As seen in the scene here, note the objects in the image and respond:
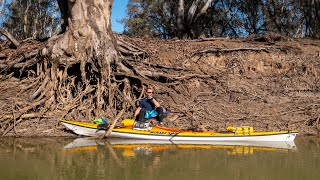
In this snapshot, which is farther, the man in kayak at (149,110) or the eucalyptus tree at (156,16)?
the eucalyptus tree at (156,16)

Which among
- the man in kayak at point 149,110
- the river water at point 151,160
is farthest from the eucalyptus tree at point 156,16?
the river water at point 151,160

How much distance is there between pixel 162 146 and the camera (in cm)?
1141

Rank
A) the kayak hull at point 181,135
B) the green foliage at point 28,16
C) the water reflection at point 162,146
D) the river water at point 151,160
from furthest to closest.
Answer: the green foliage at point 28,16
the kayak hull at point 181,135
the water reflection at point 162,146
the river water at point 151,160

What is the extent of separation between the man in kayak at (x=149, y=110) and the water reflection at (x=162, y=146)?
2.81ft

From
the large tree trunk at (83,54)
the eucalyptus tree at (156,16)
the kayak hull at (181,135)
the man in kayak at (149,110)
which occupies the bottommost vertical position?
the kayak hull at (181,135)

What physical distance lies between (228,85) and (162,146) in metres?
→ 5.45

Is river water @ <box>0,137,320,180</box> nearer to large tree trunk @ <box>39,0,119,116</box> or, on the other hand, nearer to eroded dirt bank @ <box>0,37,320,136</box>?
eroded dirt bank @ <box>0,37,320,136</box>

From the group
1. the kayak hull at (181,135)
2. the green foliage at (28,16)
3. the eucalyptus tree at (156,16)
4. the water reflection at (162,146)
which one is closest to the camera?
the water reflection at (162,146)

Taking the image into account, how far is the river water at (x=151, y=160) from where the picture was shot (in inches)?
320

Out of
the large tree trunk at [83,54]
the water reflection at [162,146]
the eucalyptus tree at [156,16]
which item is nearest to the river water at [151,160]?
the water reflection at [162,146]

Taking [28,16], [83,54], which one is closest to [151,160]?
[83,54]

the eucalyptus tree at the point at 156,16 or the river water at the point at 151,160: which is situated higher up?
the eucalyptus tree at the point at 156,16

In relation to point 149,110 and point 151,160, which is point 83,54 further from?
point 151,160

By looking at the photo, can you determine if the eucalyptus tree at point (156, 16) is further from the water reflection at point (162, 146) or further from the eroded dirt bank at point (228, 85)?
the water reflection at point (162, 146)
